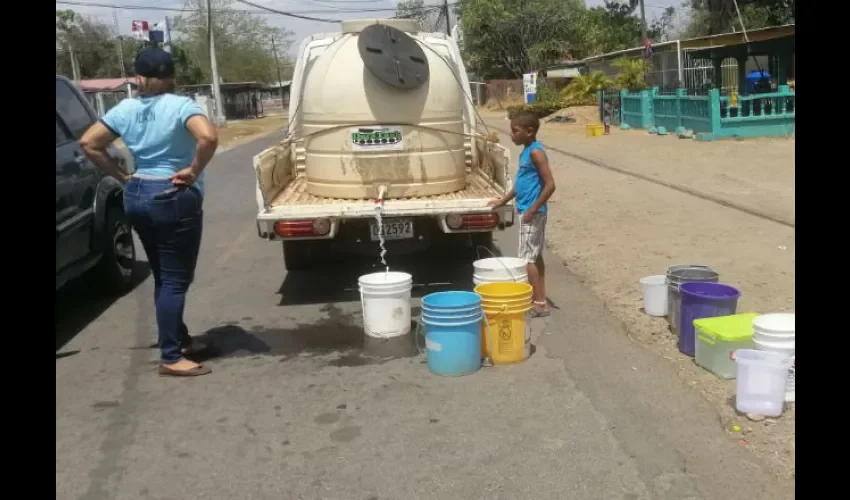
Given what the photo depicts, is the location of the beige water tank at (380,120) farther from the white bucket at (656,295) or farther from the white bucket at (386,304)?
the white bucket at (656,295)

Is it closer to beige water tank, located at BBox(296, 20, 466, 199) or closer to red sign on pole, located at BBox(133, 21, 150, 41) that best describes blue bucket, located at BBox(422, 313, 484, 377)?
beige water tank, located at BBox(296, 20, 466, 199)

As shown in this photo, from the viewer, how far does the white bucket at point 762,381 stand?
12.6ft

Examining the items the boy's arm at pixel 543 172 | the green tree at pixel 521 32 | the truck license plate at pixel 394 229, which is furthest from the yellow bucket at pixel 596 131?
the green tree at pixel 521 32

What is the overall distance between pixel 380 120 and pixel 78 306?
10.3 feet

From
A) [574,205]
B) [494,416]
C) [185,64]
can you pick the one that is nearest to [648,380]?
[494,416]

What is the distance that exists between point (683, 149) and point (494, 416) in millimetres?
15841

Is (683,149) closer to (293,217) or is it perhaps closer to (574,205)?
(574,205)

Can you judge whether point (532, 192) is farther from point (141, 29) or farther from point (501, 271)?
point (141, 29)

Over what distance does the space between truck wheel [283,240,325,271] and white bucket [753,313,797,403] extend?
4.33 metres

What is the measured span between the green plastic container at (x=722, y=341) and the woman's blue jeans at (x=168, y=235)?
3.15 metres

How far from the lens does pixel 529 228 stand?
5.72m

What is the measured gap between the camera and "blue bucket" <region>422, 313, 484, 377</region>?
15.4ft

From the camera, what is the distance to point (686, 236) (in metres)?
8.52

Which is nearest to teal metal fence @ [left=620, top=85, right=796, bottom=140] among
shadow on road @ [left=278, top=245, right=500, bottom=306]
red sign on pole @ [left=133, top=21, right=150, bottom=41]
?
shadow on road @ [left=278, top=245, right=500, bottom=306]
